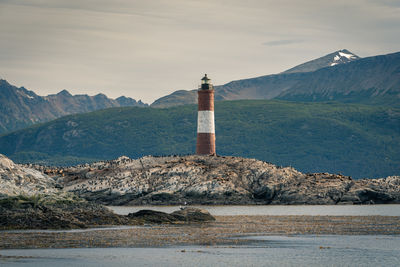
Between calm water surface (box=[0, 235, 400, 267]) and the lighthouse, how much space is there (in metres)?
73.7

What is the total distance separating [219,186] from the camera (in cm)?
11738

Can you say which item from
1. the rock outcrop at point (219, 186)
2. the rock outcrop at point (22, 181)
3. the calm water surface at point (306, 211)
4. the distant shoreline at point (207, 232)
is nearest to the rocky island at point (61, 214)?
the rock outcrop at point (22, 181)

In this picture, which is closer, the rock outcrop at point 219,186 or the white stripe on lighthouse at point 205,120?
the rock outcrop at point 219,186

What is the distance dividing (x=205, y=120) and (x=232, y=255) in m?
80.9

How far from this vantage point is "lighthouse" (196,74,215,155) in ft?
439

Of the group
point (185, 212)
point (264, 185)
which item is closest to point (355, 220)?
point (185, 212)

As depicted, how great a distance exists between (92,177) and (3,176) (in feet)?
82.4

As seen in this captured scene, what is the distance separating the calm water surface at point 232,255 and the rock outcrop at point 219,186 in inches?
2198

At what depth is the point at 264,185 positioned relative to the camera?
119688 mm

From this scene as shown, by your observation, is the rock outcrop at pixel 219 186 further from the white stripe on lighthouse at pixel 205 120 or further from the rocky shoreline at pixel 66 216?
the rocky shoreline at pixel 66 216

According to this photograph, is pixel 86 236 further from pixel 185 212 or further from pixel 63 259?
pixel 185 212

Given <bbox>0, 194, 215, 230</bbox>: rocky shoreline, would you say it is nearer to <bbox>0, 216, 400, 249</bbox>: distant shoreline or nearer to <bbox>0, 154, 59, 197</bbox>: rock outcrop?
<bbox>0, 216, 400, 249</bbox>: distant shoreline

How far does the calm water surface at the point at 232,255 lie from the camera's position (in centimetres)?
4997

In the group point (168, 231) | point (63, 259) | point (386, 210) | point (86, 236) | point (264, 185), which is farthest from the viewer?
point (264, 185)
